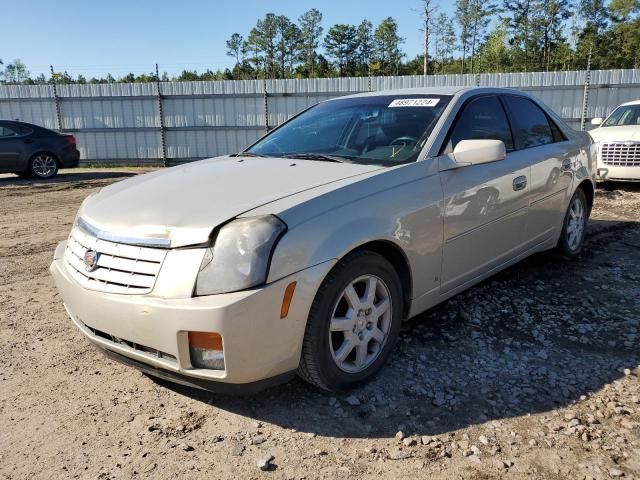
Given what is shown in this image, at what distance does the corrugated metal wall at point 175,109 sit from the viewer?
16.1m

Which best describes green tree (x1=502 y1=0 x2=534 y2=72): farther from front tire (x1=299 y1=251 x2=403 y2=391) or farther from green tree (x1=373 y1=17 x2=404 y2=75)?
front tire (x1=299 y1=251 x2=403 y2=391)

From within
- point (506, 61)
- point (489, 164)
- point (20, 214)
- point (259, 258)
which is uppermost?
point (506, 61)

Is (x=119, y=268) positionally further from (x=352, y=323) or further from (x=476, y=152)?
(x=476, y=152)

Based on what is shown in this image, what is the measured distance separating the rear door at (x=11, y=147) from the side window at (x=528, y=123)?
458 inches

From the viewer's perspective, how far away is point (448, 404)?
9.03 feet

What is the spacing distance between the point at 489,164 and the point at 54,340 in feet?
10.5

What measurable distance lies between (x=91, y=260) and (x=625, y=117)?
10.2 meters

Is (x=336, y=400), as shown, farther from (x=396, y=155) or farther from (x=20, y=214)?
(x=20, y=214)

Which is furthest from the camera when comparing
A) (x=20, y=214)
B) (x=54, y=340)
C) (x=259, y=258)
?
(x=20, y=214)

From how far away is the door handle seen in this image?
12.7 feet

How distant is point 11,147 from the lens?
12.2m

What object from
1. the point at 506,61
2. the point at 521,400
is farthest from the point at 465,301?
the point at 506,61

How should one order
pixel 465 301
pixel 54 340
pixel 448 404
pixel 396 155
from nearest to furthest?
pixel 448 404
pixel 396 155
pixel 54 340
pixel 465 301

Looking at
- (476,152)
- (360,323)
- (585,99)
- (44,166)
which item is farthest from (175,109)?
(360,323)
